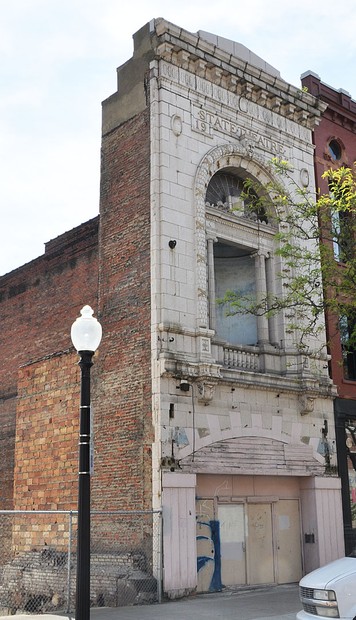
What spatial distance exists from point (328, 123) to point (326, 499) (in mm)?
11956

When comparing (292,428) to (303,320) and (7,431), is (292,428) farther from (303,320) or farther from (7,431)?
(7,431)

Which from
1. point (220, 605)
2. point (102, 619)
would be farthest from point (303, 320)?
point (102, 619)

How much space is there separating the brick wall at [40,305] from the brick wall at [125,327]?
2086 millimetres

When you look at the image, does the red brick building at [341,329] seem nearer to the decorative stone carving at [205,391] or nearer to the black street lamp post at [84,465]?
the decorative stone carving at [205,391]

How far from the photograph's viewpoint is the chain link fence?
1600 centimetres

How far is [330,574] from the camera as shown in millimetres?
9805

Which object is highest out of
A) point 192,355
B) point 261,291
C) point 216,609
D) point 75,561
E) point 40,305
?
point 40,305

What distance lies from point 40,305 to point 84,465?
1528 cm

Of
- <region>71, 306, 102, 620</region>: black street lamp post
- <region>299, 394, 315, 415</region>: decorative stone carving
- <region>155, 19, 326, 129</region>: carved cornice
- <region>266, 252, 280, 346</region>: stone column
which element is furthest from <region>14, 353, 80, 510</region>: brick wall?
<region>71, 306, 102, 620</region>: black street lamp post

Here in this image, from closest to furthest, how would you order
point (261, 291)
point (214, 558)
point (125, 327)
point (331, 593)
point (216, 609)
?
point (331, 593), point (216, 609), point (214, 558), point (125, 327), point (261, 291)

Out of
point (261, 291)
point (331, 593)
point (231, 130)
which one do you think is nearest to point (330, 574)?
point (331, 593)

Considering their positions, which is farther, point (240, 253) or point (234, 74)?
point (240, 253)

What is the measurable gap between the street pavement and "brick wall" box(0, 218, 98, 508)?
8.53 m

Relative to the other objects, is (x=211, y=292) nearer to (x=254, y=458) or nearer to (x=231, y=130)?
(x=254, y=458)
